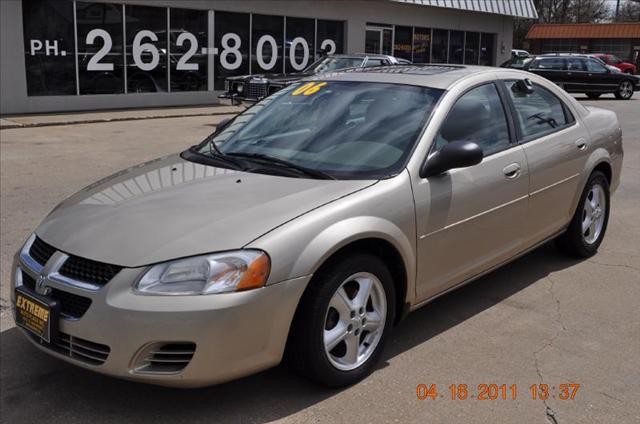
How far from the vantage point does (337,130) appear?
4.05m

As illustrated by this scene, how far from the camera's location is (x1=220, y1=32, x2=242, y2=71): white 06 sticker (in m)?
20.3

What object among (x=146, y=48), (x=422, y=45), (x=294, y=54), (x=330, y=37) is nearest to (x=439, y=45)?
(x=422, y=45)

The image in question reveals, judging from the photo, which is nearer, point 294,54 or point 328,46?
point 294,54

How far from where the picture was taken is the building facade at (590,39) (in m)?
51.1

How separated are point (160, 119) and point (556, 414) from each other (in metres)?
15.0

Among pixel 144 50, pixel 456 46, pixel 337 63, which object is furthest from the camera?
pixel 456 46

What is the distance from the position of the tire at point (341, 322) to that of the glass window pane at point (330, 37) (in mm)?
20353

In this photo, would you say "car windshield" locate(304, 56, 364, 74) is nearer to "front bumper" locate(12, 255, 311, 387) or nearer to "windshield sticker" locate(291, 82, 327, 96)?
"windshield sticker" locate(291, 82, 327, 96)

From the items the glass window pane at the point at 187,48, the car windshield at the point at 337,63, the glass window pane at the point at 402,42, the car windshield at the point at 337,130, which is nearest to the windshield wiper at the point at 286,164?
the car windshield at the point at 337,130

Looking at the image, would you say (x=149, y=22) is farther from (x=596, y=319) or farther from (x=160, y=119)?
(x=596, y=319)

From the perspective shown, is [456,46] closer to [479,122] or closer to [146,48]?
[146,48]

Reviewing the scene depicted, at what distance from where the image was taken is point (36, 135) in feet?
44.2

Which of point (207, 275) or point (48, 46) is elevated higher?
point (48, 46)

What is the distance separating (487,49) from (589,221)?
26776 mm
